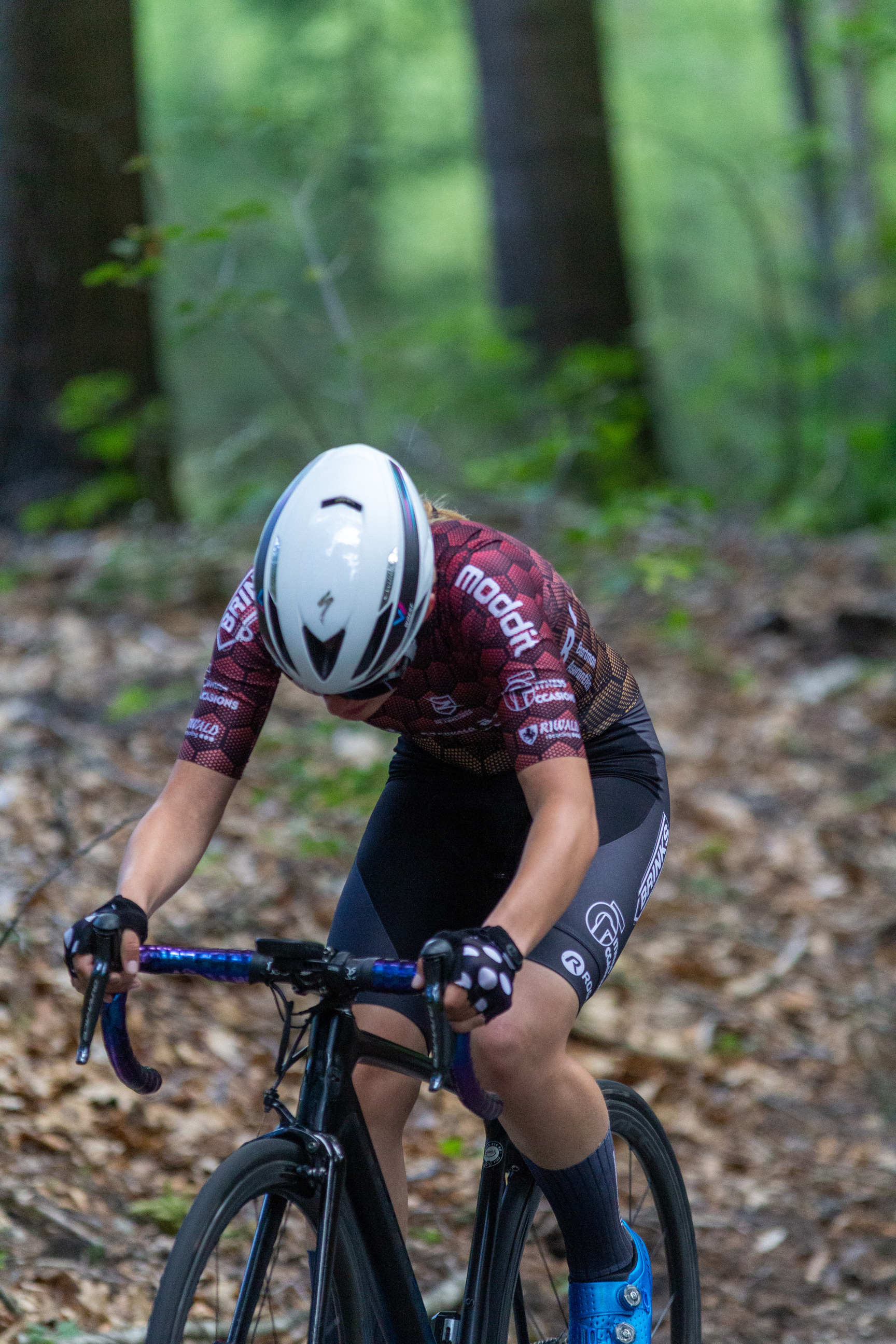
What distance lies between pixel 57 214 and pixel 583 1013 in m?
5.25

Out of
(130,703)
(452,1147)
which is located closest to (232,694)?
(452,1147)

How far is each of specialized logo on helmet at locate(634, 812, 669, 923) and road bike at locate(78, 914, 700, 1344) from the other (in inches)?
21.4

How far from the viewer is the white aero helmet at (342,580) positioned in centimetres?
208

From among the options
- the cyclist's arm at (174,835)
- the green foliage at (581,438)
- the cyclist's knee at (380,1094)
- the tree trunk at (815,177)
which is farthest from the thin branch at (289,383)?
the tree trunk at (815,177)

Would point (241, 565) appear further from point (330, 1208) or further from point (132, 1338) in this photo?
point (330, 1208)

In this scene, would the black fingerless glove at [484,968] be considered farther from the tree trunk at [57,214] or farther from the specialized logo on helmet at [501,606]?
the tree trunk at [57,214]

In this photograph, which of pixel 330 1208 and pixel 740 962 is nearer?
pixel 330 1208

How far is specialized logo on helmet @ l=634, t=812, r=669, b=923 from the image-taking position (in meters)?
2.59

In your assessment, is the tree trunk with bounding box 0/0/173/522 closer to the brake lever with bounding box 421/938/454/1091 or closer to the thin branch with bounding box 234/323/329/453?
the thin branch with bounding box 234/323/329/453

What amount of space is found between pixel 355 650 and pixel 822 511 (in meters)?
9.06

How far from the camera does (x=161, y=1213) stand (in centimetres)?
331

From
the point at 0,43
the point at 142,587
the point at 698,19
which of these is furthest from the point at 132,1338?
the point at 698,19

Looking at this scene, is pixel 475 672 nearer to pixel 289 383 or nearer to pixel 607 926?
pixel 607 926

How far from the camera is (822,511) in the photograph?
1041cm
